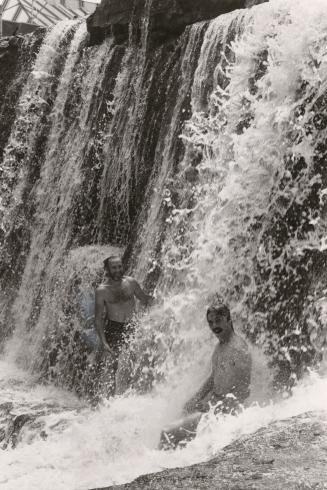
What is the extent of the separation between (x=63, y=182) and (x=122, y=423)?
6379 mm

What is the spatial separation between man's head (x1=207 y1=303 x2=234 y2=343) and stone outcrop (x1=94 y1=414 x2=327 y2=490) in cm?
120

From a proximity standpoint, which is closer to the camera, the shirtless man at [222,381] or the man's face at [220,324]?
the shirtless man at [222,381]

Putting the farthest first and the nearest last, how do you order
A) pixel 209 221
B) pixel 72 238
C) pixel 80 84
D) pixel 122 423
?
pixel 80 84 < pixel 72 238 < pixel 209 221 < pixel 122 423

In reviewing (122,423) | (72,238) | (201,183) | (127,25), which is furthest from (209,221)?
(127,25)

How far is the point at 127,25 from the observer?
12.0m

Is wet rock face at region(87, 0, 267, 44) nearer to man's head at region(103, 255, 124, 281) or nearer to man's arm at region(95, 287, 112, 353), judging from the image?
man's head at region(103, 255, 124, 281)

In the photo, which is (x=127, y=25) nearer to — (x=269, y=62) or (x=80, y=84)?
(x=80, y=84)

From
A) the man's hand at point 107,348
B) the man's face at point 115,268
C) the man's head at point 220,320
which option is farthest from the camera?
the man's hand at point 107,348

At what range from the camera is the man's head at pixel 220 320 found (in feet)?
17.2

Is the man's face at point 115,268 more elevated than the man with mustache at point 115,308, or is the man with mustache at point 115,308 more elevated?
the man's face at point 115,268

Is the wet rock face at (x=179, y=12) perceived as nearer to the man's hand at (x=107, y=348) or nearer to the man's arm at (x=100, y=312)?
the man's arm at (x=100, y=312)

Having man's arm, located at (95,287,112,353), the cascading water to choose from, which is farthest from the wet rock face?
man's arm, located at (95,287,112,353)

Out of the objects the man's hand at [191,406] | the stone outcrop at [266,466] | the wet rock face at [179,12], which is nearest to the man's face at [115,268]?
the man's hand at [191,406]

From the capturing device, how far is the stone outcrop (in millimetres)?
3471
